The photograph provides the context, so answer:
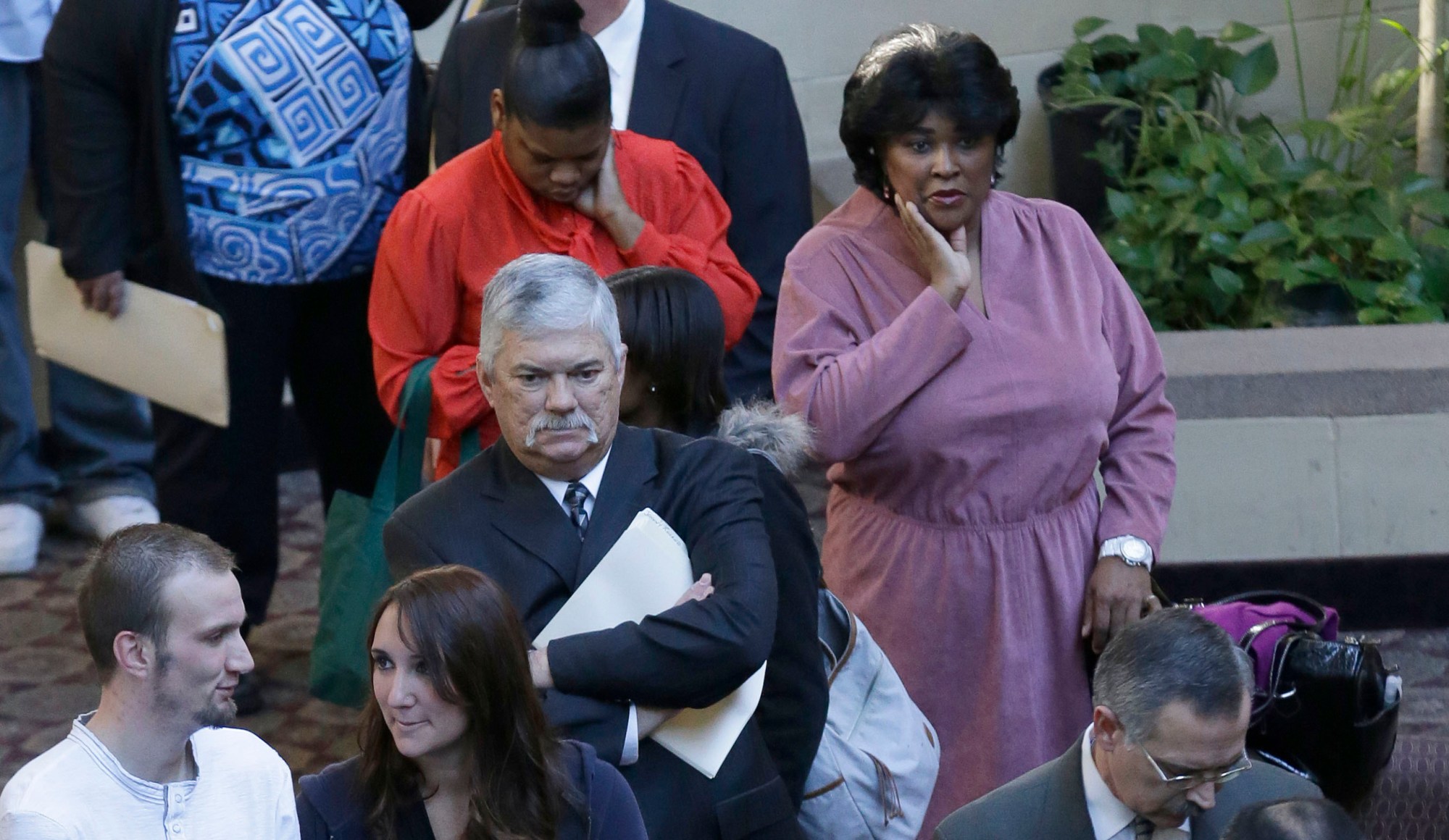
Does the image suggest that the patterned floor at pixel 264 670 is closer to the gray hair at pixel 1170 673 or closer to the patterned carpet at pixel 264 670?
the patterned carpet at pixel 264 670

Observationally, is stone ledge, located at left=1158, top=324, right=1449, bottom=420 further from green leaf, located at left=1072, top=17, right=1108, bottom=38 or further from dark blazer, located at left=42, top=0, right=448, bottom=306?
dark blazer, located at left=42, top=0, right=448, bottom=306

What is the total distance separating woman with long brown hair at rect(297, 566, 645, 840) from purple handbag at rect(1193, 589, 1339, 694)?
121 centimetres

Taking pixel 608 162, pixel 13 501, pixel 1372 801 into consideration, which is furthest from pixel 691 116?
pixel 13 501

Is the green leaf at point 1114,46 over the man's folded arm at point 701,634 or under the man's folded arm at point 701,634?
under

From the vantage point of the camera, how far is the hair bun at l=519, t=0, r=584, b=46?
3.20 m

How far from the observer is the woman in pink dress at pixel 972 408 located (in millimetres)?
3090

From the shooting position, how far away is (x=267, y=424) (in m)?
4.39

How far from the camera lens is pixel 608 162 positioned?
3285 mm

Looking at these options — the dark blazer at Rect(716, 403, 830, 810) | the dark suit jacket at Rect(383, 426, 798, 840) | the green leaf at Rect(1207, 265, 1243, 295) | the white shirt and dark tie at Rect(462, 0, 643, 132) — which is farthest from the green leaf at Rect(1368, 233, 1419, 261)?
the dark suit jacket at Rect(383, 426, 798, 840)

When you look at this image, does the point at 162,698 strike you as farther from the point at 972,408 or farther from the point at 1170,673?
the point at 972,408

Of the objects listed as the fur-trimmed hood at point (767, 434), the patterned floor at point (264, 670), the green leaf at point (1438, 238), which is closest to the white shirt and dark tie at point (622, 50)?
the fur-trimmed hood at point (767, 434)

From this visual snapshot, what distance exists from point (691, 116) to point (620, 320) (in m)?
0.97

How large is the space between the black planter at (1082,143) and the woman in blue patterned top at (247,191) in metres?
2.56

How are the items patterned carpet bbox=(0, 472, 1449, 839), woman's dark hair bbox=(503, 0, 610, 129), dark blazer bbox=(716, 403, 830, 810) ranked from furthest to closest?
patterned carpet bbox=(0, 472, 1449, 839)
woman's dark hair bbox=(503, 0, 610, 129)
dark blazer bbox=(716, 403, 830, 810)
